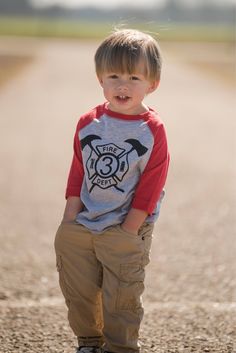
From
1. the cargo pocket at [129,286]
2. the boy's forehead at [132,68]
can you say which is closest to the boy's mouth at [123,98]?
the boy's forehead at [132,68]

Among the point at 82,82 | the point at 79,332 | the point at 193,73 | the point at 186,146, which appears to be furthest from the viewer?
the point at 193,73

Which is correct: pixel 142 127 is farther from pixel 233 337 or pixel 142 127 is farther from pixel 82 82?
pixel 82 82

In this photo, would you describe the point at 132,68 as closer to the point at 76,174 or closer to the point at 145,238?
the point at 76,174

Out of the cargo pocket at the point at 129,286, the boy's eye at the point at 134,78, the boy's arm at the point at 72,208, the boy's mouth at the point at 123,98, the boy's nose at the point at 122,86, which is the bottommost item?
the cargo pocket at the point at 129,286

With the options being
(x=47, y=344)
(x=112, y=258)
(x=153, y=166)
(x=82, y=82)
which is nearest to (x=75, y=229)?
(x=112, y=258)

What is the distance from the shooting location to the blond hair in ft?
10.6

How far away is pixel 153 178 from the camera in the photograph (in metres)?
3.27

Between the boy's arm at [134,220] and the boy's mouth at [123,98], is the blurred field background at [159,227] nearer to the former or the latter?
the boy's mouth at [123,98]

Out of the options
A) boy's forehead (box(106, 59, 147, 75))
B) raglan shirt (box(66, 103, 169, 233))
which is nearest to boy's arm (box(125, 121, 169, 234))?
raglan shirt (box(66, 103, 169, 233))

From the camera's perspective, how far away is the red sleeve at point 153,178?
3.26m

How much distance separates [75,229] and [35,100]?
14594 millimetres

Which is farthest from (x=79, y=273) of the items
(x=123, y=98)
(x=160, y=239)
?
(x=160, y=239)

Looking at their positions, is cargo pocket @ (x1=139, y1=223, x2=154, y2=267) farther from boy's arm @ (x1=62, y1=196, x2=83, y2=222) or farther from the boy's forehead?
the boy's forehead

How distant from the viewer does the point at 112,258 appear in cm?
330
